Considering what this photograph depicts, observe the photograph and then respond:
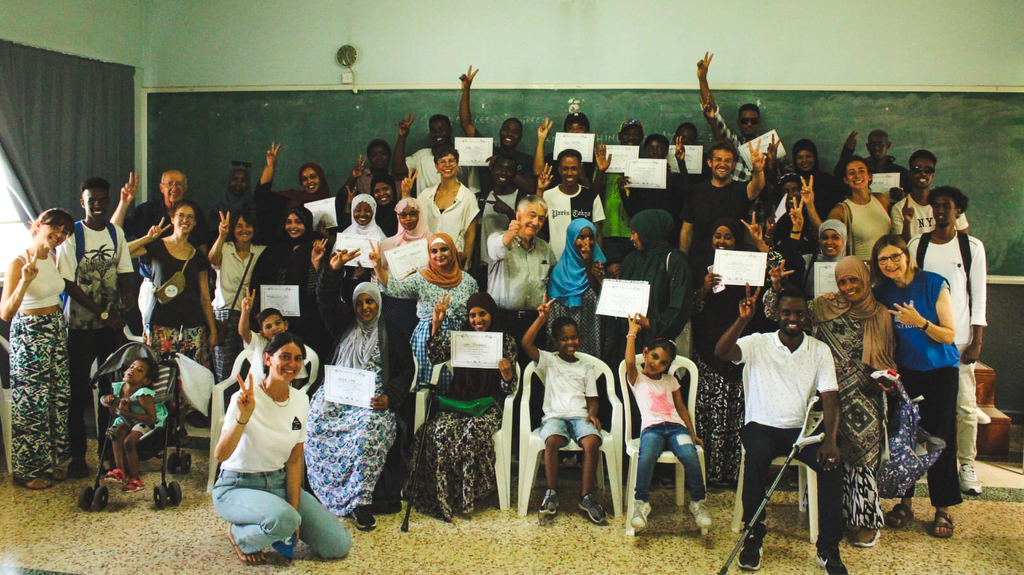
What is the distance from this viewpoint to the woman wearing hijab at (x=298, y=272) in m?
4.95

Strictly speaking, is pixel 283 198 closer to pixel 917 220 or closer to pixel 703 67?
pixel 703 67

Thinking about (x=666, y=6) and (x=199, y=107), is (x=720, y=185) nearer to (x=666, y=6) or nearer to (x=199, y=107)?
(x=666, y=6)

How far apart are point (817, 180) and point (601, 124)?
5.40 ft

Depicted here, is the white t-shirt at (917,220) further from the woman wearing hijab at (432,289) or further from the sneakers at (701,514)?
the woman wearing hijab at (432,289)

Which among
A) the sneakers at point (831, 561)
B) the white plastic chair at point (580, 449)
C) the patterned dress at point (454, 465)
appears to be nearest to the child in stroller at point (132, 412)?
the patterned dress at point (454, 465)

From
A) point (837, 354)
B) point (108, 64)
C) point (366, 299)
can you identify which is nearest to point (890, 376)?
point (837, 354)

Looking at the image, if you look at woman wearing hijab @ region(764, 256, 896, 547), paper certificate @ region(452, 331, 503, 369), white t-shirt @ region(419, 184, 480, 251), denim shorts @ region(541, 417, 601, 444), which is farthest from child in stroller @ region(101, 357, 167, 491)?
woman wearing hijab @ region(764, 256, 896, 547)

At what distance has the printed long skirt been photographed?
14.5 feet

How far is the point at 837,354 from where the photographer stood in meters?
4.18

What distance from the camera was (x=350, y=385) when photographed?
14.0ft

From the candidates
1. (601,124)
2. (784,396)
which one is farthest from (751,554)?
(601,124)

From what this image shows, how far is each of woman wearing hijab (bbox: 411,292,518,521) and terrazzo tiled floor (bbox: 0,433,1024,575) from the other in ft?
0.44

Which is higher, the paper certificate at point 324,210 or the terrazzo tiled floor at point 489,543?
the paper certificate at point 324,210

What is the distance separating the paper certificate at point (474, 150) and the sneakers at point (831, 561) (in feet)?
10.7
